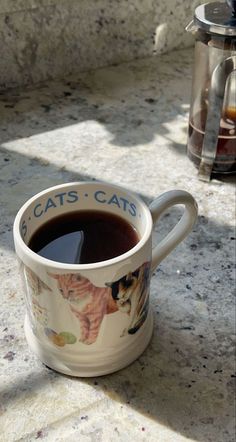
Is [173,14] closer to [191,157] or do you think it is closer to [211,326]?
[191,157]

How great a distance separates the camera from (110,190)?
44 cm

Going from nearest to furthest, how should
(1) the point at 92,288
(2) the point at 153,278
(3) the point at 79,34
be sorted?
1. (1) the point at 92,288
2. (2) the point at 153,278
3. (3) the point at 79,34

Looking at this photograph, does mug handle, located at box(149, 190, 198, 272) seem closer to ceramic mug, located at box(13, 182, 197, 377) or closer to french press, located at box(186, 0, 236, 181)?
ceramic mug, located at box(13, 182, 197, 377)

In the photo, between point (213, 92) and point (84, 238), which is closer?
point (84, 238)

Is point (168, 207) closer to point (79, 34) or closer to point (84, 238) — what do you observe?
point (84, 238)

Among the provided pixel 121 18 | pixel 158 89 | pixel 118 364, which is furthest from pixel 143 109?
pixel 118 364

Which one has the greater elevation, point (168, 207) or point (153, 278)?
point (168, 207)

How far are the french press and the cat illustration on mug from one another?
0.93 feet

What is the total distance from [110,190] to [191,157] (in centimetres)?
30

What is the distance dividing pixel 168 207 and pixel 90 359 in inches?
5.0

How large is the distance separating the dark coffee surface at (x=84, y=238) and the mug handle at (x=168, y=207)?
2 cm

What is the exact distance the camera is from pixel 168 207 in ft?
1.42

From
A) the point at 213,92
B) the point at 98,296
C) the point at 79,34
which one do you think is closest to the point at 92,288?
the point at 98,296

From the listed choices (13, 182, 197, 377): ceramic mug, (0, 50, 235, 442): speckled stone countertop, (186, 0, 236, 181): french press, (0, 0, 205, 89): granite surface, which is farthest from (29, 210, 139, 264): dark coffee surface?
(0, 0, 205, 89): granite surface
